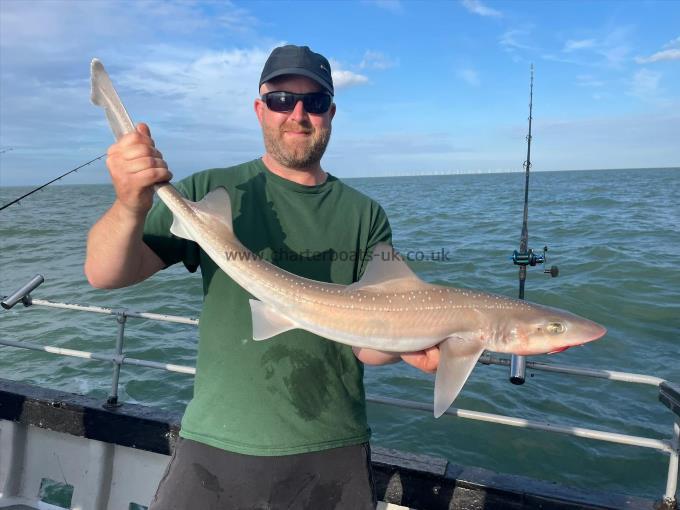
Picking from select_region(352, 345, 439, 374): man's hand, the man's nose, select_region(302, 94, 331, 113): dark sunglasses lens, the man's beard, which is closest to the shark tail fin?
the man's beard

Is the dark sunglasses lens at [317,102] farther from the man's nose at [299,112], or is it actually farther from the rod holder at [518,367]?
the rod holder at [518,367]

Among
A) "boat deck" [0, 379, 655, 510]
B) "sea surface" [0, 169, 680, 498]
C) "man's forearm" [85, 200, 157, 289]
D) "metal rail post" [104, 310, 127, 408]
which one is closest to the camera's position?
"man's forearm" [85, 200, 157, 289]

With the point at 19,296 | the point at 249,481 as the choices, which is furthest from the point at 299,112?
the point at 19,296

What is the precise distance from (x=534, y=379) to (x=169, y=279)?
12.3m

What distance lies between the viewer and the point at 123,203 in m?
2.35

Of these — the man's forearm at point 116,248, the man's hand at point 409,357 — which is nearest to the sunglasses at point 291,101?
the man's forearm at point 116,248

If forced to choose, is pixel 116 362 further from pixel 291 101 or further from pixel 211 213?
pixel 291 101

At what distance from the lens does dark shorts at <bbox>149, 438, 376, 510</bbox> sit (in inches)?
101

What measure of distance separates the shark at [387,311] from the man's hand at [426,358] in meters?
0.07

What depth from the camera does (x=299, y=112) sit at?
306 centimetres

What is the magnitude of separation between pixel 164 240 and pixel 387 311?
52.3 inches

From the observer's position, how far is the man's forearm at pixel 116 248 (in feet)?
7.86

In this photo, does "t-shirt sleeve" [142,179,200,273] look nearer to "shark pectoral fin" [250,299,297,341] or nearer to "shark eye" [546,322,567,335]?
"shark pectoral fin" [250,299,297,341]

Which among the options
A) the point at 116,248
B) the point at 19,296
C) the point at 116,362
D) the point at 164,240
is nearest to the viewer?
the point at 116,248
